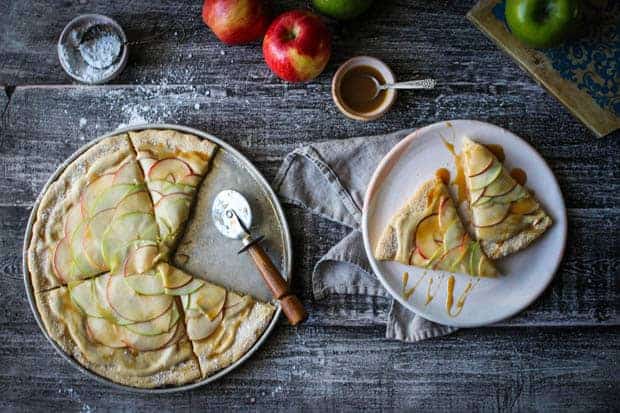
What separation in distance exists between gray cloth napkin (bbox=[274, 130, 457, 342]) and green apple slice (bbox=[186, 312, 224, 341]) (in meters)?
0.45

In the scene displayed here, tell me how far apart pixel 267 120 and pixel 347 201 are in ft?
1.65

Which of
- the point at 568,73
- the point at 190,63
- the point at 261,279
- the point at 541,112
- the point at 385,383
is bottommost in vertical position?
the point at 385,383

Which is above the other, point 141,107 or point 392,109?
point 392,109

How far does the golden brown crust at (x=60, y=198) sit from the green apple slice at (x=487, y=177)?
1442mm

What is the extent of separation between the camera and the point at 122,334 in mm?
2494

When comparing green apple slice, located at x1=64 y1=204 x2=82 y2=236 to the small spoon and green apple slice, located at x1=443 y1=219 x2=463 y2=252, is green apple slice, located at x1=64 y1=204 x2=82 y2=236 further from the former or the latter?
green apple slice, located at x1=443 y1=219 x2=463 y2=252

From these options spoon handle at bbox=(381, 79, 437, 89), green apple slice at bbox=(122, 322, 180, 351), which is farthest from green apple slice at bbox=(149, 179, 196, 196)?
spoon handle at bbox=(381, 79, 437, 89)

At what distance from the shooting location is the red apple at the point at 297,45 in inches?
94.5

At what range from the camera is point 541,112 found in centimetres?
259

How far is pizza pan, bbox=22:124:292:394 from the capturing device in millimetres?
2537

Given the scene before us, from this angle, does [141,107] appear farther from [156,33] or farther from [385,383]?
[385,383]

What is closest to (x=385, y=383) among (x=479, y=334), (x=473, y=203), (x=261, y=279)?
(x=479, y=334)

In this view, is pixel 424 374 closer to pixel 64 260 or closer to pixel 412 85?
pixel 412 85

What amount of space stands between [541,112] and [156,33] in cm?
172
